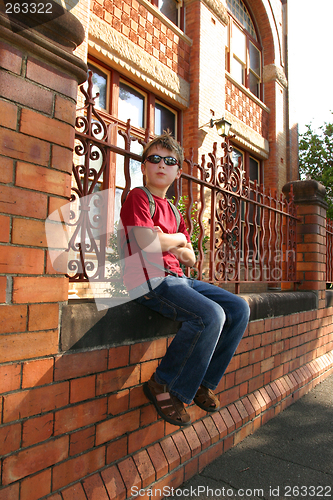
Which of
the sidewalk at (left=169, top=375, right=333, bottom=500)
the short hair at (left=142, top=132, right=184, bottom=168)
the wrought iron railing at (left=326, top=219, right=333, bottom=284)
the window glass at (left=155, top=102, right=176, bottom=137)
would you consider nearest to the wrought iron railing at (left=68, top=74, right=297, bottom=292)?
the short hair at (left=142, top=132, right=184, bottom=168)

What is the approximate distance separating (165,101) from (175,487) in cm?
799

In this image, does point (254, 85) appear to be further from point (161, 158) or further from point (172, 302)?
point (172, 302)

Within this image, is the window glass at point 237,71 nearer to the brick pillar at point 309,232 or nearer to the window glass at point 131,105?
the window glass at point 131,105

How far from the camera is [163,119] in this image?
339 inches

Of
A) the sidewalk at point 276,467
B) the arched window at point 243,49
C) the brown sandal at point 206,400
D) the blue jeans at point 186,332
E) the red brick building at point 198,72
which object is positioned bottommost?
the sidewalk at point 276,467

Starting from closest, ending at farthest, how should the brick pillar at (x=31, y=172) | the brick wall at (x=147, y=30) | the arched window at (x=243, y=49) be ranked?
the brick pillar at (x=31, y=172), the brick wall at (x=147, y=30), the arched window at (x=243, y=49)

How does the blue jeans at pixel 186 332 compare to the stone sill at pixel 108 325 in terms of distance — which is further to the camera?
the blue jeans at pixel 186 332

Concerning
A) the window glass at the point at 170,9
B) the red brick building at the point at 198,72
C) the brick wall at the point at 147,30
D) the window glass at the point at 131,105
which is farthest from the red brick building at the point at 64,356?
the window glass at the point at 170,9

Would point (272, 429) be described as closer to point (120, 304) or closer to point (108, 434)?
point (108, 434)

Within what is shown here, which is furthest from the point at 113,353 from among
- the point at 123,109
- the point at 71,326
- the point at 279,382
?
the point at 123,109

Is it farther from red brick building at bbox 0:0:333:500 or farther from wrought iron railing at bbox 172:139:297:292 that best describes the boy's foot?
wrought iron railing at bbox 172:139:297:292

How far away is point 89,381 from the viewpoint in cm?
178

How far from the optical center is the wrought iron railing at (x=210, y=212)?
2082 mm

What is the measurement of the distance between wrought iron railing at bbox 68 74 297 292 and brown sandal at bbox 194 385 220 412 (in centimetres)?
85
